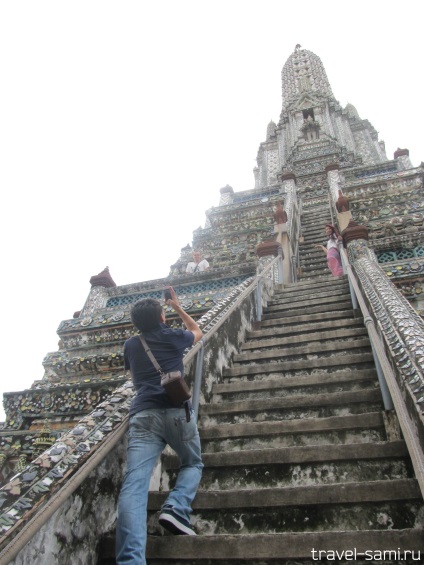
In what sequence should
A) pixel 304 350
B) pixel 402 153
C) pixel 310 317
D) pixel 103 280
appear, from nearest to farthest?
pixel 304 350 → pixel 310 317 → pixel 103 280 → pixel 402 153

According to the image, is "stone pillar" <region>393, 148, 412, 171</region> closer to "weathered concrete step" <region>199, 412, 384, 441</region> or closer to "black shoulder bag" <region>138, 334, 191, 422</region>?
"weathered concrete step" <region>199, 412, 384, 441</region>

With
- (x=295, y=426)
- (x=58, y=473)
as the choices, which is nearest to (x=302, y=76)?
(x=295, y=426)

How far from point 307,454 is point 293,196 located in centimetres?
1359

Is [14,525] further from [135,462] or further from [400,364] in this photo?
[400,364]

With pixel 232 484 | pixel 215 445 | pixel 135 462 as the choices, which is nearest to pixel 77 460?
pixel 135 462

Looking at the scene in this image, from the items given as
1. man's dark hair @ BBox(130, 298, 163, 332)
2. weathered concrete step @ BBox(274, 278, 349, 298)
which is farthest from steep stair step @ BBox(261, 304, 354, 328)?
man's dark hair @ BBox(130, 298, 163, 332)

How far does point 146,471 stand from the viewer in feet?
8.14

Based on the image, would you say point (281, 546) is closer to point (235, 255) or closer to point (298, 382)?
point (298, 382)

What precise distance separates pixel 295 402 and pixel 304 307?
3.08 metres

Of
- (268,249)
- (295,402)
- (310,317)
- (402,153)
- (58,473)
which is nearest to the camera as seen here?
(58,473)

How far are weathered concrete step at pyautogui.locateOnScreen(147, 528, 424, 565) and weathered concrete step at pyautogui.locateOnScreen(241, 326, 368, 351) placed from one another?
3096 mm

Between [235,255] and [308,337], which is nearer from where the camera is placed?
[308,337]

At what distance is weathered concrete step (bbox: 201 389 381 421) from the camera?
380cm
